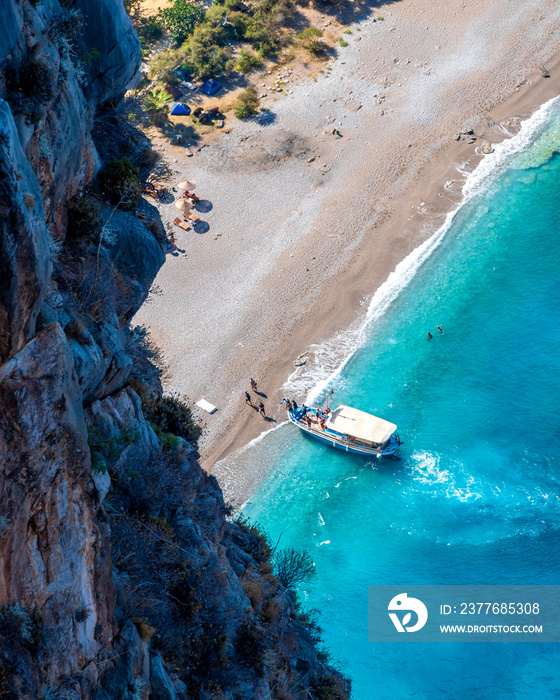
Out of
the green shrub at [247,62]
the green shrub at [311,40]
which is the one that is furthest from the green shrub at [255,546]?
the green shrub at [311,40]

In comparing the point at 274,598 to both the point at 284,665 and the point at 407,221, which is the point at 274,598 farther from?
the point at 407,221

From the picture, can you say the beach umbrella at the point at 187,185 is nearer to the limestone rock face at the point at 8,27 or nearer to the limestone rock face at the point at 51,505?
the limestone rock face at the point at 8,27

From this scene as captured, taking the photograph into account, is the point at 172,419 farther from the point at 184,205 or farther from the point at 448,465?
the point at 184,205

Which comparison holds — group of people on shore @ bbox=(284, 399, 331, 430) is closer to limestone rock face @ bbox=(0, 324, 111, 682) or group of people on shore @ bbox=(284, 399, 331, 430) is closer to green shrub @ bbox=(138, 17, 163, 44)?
limestone rock face @ bbox=(0, 324, 111, 682)

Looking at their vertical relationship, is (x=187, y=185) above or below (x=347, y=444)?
above

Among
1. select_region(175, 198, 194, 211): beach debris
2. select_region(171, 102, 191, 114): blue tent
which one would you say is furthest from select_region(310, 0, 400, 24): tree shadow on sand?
select_region(175, 198, 194, 211): beach debris

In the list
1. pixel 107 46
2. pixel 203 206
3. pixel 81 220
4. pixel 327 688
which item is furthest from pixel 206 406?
pixel 107 46
